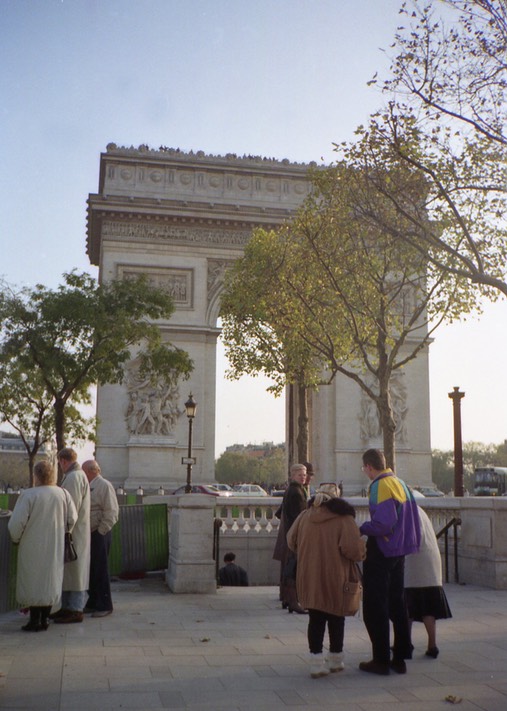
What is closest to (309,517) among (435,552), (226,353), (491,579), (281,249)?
(435,552)

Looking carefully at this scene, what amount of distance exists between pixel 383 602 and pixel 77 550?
3751mm

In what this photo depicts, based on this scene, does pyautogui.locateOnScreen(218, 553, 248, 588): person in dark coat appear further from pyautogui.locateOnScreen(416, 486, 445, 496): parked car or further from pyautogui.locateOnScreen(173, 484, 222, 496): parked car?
pyautogui.locateOnScreen(416, 486, 445, 496): parked car

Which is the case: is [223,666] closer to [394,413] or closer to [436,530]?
[436,530]

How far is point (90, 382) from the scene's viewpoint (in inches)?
1033

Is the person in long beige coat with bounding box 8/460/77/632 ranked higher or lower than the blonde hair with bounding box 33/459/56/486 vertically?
lower

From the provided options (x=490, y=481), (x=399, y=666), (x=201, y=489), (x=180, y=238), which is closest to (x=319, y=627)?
(x=399, y=666)

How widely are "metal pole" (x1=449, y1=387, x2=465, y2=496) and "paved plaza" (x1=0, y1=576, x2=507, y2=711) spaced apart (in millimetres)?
16531

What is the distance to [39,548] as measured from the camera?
8.64m

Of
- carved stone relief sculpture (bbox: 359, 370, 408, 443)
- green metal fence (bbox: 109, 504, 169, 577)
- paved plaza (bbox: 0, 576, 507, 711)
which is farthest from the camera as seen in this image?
carved stone relief sculpture (bbox: 359, 370, 408, 443)

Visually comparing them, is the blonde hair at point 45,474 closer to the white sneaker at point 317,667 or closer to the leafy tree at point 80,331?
the white sneaker at point 317,667

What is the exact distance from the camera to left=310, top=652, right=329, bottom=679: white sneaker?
686 centimetres

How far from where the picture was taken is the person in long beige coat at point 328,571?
6.88 m

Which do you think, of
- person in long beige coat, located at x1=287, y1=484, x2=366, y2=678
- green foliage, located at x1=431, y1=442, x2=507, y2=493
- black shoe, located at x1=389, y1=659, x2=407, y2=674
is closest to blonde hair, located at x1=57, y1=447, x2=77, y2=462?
person in long beige coat, located at x1=287, y1=484, x2=366, y2=678

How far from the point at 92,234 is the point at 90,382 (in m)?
12.9
